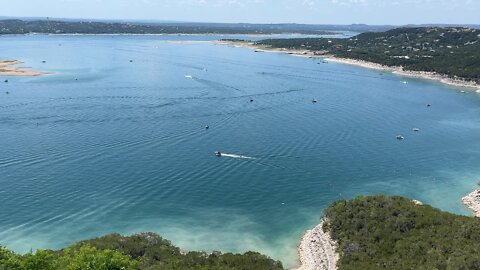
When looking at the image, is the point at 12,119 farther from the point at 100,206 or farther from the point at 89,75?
the point at 89,75

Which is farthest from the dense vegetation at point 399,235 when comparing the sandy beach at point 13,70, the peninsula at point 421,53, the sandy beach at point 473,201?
the sandy beach at point 13,70

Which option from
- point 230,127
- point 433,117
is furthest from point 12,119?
point 433,117

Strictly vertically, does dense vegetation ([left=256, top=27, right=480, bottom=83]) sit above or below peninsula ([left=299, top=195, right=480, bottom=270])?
above

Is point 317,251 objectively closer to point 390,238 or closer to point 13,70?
point 390,238

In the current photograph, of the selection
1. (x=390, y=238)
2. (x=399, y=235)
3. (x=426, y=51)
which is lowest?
(x=390, y=238)

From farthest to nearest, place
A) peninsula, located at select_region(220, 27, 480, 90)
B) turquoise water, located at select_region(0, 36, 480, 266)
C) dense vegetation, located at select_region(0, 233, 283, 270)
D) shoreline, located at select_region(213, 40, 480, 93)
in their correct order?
peninsula, located at select_region(220, 27, 480, 90) < shoreline, located at select_region(213, 40, 480, 93) < turquoise water, located at select_region(0, 36, 480, 266) < dense vegetation, located at select_region(0, 233, 283, 270)

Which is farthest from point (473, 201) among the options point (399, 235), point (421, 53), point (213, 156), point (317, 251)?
point (421, 53)

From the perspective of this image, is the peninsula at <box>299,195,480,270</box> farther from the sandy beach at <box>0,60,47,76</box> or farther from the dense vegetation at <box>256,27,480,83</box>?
the sandy beach at <box>0,60,47,76</box>

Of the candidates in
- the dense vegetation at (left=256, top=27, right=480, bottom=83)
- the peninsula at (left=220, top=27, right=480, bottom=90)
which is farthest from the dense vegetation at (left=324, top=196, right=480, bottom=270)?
the dense vegetation at (left=256, top=27, right=480, bottom=83)
